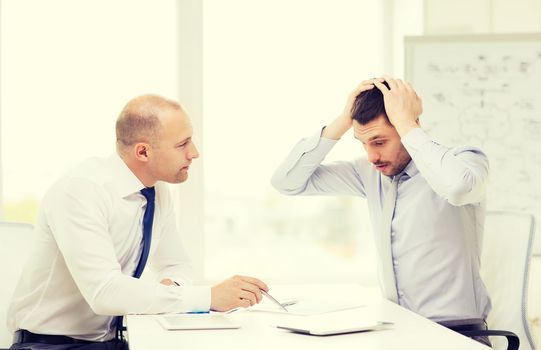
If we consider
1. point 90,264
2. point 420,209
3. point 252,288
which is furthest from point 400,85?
point 90,264

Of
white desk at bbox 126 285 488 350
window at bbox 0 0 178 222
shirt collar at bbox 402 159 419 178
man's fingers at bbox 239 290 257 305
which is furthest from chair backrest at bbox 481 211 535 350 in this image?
window at bbox 0 0 178 222

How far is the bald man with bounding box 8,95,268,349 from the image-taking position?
7.50ft

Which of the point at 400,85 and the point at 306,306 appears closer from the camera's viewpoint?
the point at 306,306

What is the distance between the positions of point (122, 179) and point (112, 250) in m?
0.28

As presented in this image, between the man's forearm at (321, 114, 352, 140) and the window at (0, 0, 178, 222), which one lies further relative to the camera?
the window at (0, 0, 178, 222)

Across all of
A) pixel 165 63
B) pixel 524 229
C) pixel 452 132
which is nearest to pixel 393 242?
pixel 524 229

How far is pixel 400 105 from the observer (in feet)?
8.66

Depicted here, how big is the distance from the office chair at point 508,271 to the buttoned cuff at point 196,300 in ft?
3.46

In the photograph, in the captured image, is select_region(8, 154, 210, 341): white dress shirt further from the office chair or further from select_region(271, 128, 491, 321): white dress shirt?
the office chair

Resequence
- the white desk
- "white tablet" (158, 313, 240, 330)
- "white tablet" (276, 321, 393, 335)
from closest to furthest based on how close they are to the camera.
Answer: the white desk, "white tablet" (276, 321, 393, 335), "white tablet" (158, 313, 240, 330)

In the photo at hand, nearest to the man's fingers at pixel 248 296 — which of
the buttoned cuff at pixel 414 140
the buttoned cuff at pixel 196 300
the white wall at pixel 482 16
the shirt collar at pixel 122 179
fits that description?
the buttoned cuff at pixel 196 300

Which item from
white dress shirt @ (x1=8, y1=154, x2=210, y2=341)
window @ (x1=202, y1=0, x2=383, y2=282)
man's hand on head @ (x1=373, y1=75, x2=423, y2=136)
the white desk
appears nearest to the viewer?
the white desk

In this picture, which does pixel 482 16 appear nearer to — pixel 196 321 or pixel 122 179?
pixel 122 179

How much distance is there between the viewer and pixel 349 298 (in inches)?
103
